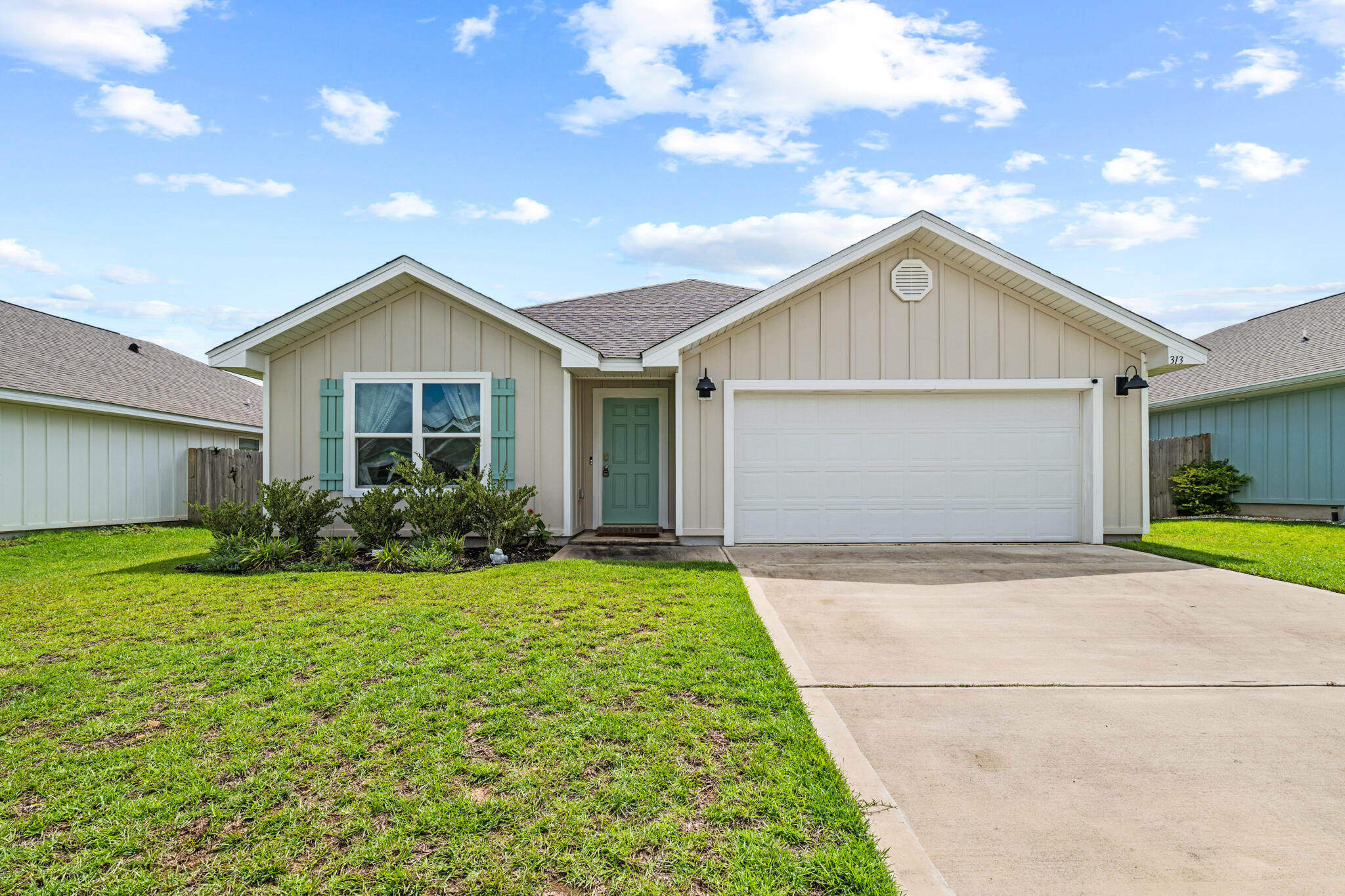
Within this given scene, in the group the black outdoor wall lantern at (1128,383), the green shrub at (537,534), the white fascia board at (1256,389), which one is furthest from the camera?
the white fascia board at (1256,389)

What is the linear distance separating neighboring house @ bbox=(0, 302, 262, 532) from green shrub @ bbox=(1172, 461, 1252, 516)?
2103 centimetres

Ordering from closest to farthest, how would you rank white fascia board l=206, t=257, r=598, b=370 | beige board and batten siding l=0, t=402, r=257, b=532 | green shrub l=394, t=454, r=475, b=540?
green shrub l=394, t=454, r=475, b=540, white fascia board l=206, t=257, r=598, b=370, beige board and batten siding l=0, t=402, r=257, b=532

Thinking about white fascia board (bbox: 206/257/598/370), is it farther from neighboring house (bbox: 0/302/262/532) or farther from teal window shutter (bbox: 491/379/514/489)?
neighboring house (bbox: 0/302/262/532)

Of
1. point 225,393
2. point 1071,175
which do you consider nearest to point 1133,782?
point 1071,175

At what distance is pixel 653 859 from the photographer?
2135 millimetres

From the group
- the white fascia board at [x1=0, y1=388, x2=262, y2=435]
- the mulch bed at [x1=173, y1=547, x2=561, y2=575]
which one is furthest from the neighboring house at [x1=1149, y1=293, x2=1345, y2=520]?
the white fascia board at [x1=0, y1=388, x2=262, y2=435]

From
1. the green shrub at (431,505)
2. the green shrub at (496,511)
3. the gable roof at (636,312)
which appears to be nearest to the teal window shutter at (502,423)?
the green shrub at (496,511)

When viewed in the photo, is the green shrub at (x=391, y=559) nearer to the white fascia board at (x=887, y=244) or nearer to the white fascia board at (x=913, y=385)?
the white fascia board at (x=887, y=244)

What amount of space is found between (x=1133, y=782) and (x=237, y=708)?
4.10 m

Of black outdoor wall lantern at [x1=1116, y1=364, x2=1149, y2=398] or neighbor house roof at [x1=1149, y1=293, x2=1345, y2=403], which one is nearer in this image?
black outdoor wall lantern at [x1=1116, y1=364, x2=1149, y2=398]

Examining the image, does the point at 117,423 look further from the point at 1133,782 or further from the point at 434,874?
the point at 1133,782

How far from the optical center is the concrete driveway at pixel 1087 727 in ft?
7.32

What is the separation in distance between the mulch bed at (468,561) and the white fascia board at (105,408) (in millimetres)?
5634

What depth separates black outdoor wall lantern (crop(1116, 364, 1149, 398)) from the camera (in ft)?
29.4
